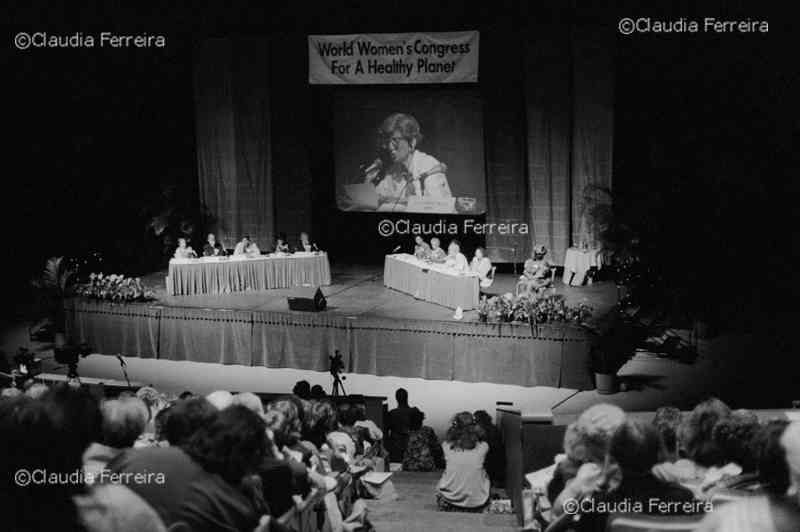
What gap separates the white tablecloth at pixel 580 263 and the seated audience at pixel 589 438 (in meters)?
12.3

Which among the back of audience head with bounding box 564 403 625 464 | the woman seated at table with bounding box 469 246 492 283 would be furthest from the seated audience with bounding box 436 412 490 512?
the woman seated at table with bounding box 469 246 492 283

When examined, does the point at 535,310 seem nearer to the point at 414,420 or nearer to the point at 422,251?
the point at 414,420

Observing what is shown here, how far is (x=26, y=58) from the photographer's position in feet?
51.8

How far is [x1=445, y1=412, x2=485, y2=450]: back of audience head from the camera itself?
23.7 ft

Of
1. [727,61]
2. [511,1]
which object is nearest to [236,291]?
[511,1]

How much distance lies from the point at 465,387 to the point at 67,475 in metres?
10.0

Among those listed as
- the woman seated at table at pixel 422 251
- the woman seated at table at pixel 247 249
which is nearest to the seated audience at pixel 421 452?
the woman seated at table at pixel 422 251

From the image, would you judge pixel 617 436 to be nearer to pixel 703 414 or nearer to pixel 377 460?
pixel 703 414

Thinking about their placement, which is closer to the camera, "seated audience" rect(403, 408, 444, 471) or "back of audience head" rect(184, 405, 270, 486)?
"back of audience head" rect(184, 405, 270, 486)

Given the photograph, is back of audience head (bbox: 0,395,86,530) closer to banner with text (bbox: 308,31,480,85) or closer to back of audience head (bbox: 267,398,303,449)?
back of audience head (bbox: 267,398,303,449)

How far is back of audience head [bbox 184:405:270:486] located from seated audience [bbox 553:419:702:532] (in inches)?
48.2

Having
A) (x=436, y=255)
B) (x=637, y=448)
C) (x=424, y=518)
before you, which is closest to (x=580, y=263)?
(x=436, y=255)

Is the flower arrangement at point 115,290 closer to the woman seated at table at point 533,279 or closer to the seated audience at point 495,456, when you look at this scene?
the woman seated at table at point 533,279

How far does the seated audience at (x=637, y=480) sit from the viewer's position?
3236mm
